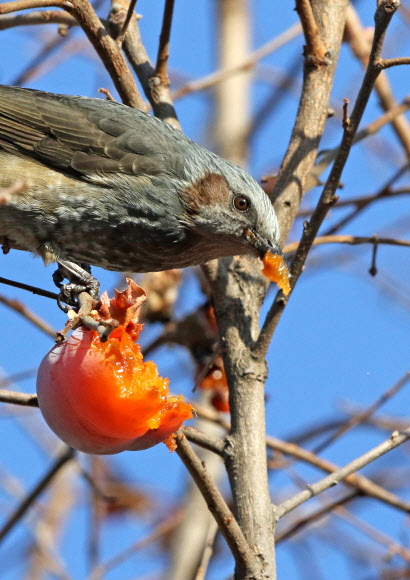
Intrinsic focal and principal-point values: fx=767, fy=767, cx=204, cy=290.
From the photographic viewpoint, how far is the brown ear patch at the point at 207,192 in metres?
4.01

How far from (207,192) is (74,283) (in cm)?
88

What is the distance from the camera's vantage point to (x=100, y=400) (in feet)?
8.70

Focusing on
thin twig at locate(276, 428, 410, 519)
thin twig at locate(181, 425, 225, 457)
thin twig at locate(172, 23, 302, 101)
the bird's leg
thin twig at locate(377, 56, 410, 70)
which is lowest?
thin twig at locate(276, 428, 410, 519)

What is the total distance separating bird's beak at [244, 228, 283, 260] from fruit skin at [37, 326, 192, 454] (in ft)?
4.01

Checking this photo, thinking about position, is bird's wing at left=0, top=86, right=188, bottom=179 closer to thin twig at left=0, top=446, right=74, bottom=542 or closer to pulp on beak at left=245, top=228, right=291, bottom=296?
pulp on beak at left=245, top=228, right=291, bottom=296

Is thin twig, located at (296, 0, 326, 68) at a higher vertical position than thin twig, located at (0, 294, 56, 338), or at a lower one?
higher

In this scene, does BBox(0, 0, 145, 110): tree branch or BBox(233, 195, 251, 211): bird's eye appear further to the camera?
Answer: BBox(233, 195, 251, 211): bird's eye

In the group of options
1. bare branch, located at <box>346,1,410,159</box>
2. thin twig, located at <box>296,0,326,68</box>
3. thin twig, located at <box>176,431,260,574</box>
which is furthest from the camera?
bare branch, located at <box>346,1,410,159</box>

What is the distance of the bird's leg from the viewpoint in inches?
134

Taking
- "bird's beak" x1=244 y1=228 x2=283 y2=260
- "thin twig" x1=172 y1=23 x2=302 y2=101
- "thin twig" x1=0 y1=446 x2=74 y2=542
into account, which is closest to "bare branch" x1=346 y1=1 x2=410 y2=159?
"thin twig" x1=172 y1=23 x2=302 y2=101

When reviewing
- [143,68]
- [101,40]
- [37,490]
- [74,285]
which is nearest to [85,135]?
[143,68]

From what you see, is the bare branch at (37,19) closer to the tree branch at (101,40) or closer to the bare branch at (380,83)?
the tree branch at (101,40)

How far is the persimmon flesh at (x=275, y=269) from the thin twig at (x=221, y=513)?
916 millimetres

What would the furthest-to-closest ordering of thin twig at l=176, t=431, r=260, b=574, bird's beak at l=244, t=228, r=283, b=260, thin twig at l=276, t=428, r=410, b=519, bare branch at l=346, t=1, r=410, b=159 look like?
bare branch at l=346, t=1, r=410, b=159, bird's beak at l=244, t=228, r=283, b=260, thin twig at l=276, t=428, r=410, b=519, thin twig at l=176, t=431, r=260, b=574
